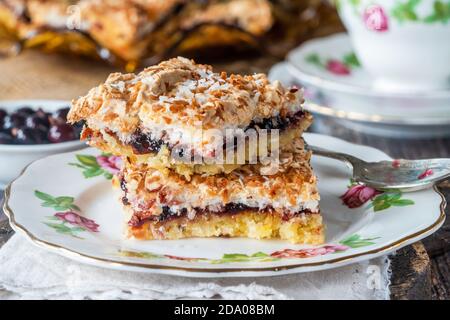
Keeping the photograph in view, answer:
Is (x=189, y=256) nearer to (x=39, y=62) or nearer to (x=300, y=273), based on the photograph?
(x=300, y=273)

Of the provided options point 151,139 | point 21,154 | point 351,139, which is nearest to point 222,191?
point 151,139

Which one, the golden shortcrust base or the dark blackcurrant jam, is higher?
the dark blackcurrant jam

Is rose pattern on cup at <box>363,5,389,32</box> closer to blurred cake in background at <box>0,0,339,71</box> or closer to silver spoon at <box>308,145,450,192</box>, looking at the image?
blurred cake in background at <box>0,0,339,71</box>

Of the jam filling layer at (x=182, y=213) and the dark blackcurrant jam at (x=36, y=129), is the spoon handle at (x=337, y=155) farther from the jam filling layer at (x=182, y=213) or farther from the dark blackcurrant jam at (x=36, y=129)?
the dark blackcurrant jam at (x=36, y=129)

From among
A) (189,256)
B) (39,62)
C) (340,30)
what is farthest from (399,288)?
(340,30)

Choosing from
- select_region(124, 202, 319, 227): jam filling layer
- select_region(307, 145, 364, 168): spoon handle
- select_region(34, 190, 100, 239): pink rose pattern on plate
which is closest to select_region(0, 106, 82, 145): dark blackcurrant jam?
select_region(34, 190, 100, 239): pink rose pattern on plate
